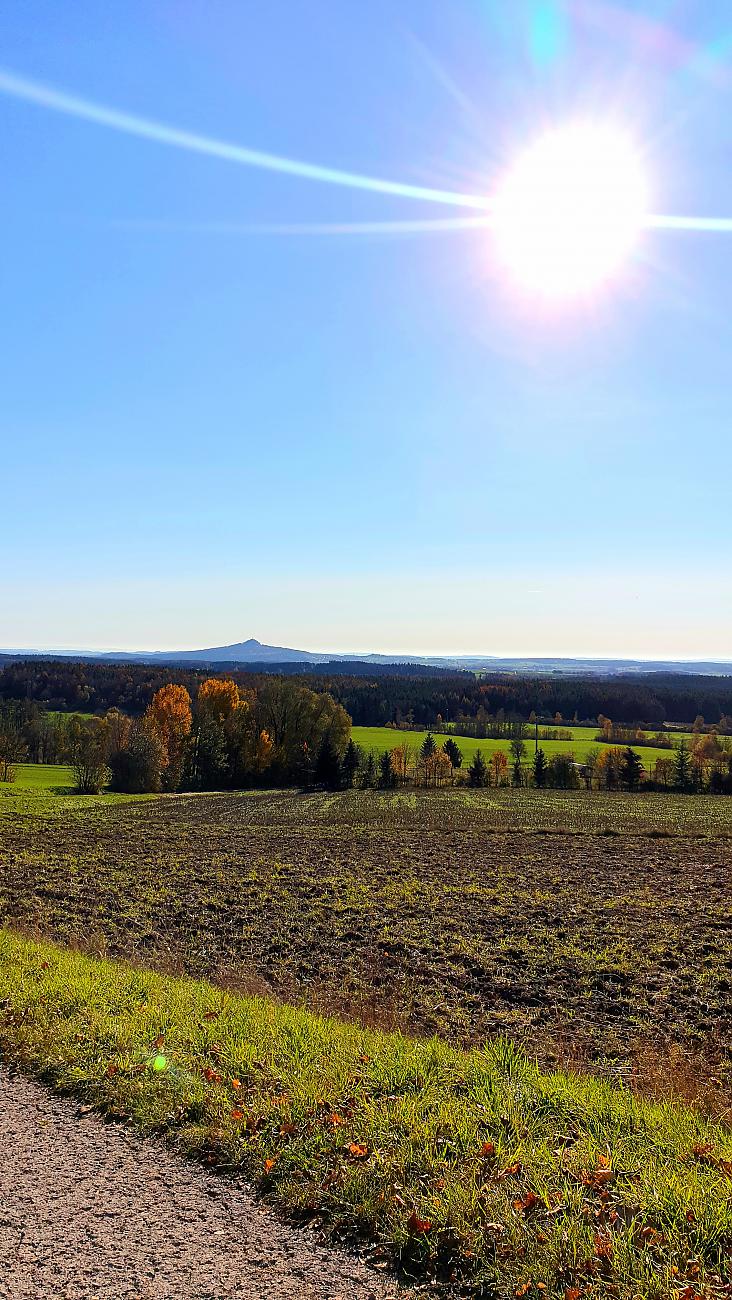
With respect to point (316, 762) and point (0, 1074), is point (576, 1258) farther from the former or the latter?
point (316, 762)


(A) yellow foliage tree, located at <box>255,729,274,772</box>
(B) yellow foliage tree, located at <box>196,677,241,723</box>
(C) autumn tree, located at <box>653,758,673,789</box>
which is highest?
(B) yellow foliage tree, located at <box>196,677,241,723</box>

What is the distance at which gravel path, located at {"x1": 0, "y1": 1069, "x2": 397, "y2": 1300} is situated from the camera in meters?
3.82

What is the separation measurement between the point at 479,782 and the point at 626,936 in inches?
2303

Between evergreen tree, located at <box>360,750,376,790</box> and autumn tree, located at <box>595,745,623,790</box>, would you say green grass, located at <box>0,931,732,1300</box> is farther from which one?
autumn tree, located at <box>595,745,623,790</box>

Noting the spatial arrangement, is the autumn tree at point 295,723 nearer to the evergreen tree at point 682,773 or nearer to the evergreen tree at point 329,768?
the evergreen tree at point 329,768

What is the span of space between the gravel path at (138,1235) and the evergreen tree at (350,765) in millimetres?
62723

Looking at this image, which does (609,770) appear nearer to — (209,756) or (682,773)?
(682,773)

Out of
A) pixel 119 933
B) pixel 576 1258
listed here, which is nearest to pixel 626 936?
pixel 119 933

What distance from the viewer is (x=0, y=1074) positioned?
6.45m

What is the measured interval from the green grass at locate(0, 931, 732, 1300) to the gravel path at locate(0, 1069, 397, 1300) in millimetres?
251

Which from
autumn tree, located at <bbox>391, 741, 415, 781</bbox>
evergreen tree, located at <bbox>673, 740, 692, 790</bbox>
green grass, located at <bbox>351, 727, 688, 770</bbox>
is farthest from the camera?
green grass, located at <bbox>351, 727, 688, 770</bbox>

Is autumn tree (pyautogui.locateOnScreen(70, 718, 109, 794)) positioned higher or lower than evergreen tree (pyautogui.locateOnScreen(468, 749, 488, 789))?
higher

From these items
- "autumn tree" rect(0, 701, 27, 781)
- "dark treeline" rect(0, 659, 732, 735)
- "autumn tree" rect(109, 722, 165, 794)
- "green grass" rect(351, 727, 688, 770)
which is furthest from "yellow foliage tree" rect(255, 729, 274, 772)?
"dark treeline" rect(0, 659, 732, 735)

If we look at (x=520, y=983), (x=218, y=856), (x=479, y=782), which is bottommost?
(x=479, y=782)
